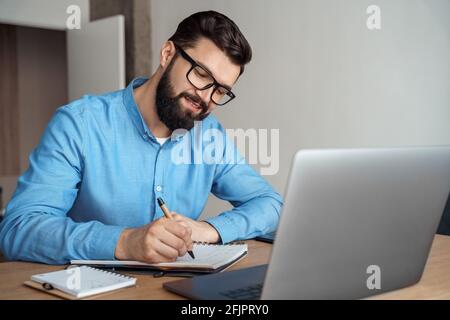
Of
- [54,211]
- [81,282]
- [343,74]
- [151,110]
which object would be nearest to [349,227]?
[81,282]

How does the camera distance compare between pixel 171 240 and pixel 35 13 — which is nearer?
pixel 171 240

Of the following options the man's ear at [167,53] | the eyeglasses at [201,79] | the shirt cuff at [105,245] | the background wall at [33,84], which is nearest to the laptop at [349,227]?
the shirt cuff at [105,245]

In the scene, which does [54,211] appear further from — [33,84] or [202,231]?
[33,84]

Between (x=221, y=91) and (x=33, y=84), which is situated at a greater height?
(x=33, y=84)

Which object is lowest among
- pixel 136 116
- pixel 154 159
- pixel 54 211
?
pixel 54 211

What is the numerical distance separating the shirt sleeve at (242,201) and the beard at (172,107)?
258 millimetres

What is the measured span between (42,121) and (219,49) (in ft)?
16.7

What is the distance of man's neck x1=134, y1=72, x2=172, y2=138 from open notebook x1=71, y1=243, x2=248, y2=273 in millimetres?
576

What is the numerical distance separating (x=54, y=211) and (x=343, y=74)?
→ 231 cm

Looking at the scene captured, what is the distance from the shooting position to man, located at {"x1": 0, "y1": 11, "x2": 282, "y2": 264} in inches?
60.7

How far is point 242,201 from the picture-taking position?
6.40 ft

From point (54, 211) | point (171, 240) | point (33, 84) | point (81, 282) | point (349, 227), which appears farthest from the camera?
point (33, 84)

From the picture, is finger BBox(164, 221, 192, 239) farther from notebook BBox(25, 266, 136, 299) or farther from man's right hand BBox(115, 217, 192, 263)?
notebook BBox(25, 266, 136, 299)
